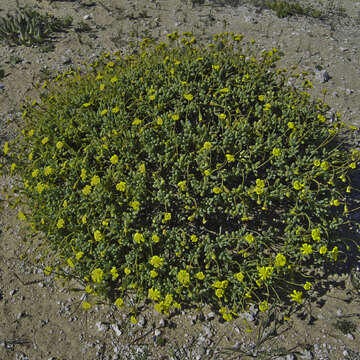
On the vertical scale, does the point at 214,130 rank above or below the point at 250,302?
above

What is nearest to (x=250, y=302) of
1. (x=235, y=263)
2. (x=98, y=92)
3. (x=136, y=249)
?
(x=235, y=263)

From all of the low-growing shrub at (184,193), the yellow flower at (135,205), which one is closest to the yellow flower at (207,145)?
the low-growing shrub at (184,193)

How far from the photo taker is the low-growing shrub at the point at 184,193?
3.11 meters

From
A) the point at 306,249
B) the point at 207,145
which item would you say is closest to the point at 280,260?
the point at 306,249

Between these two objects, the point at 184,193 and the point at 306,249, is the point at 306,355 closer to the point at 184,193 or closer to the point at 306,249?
the point at 306,249

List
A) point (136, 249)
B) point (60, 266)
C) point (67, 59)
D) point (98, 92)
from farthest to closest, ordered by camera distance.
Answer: point (67, 59) < point (98, 92) < point (60, 266) < point (136, 249)

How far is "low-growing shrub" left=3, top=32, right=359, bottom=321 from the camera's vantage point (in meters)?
3.11

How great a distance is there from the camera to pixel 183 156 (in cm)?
327

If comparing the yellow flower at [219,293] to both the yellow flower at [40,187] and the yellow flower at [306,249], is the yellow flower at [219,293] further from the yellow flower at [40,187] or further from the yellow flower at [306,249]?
the yellow flower at [40,187]

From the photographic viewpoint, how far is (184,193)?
10.9 ft

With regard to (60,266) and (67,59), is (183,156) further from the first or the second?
(67,59)

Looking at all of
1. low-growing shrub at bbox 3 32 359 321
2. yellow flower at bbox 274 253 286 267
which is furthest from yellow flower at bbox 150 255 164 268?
yellow flower at bbox 274 253 286 267

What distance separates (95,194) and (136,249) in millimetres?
702

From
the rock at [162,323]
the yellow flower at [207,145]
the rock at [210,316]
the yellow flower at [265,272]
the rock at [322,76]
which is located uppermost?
the yellow flower at [207,145]
